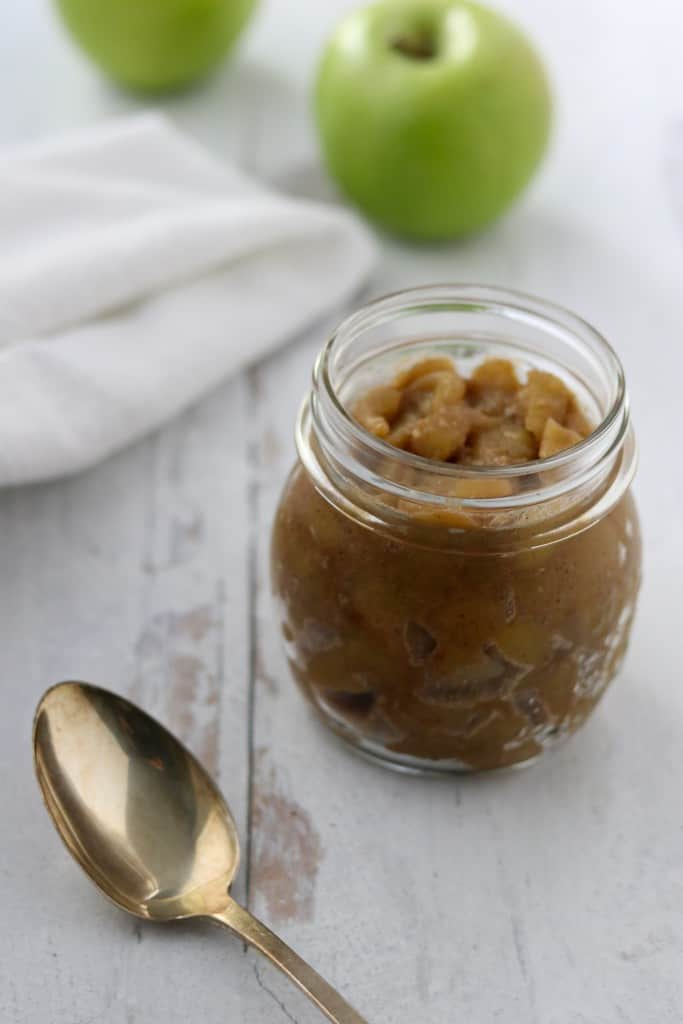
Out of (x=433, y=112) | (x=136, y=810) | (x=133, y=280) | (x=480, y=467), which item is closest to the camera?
(x=480, y=467)

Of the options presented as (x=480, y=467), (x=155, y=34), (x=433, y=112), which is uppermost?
(x=480, y=467)

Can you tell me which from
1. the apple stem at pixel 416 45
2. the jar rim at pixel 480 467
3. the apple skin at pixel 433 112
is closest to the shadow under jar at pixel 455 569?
the jar rim at pixel 480 467

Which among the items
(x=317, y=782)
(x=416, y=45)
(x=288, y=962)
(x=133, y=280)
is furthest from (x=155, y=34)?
(x=288, y=962)

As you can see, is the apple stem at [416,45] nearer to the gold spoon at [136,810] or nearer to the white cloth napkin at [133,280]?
the white cloth napkin at [133,280]

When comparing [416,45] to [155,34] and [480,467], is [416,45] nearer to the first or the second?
[155,34]

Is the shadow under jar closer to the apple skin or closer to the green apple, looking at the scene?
the apple skin

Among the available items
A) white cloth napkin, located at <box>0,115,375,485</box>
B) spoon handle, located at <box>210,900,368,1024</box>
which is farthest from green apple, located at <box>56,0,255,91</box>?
spoon handle, located at <box>210,900,368,1024</box>
